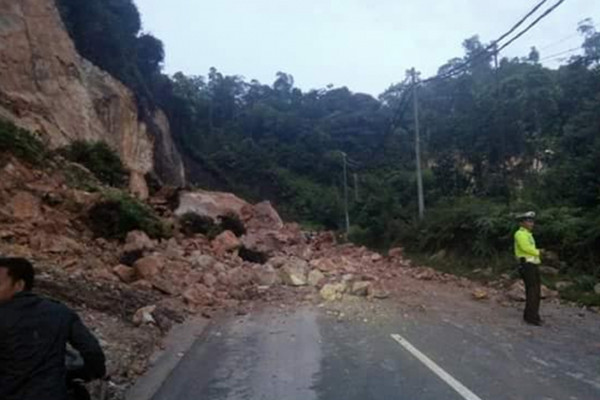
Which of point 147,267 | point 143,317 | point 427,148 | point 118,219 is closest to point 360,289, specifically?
point 147,267

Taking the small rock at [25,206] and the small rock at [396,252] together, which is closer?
the small rock at [25,206]

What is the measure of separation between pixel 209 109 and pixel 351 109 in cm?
1789

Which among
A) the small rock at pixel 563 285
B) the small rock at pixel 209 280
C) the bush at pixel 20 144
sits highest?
the bush at pixel 20 144

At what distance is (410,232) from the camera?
2577cm

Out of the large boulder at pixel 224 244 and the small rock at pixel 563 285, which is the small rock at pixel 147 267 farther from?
the small rock at pixel 563 285

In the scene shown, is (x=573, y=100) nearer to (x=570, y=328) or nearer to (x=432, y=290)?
(x=432, y=290)

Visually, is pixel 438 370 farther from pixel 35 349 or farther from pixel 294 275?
pixel 294 275

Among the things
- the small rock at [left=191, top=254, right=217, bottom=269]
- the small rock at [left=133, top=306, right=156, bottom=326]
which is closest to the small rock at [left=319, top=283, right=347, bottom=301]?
the small rock at [left=191, top=254, right=217, bottom=269]

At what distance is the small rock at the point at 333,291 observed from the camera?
12973 mm

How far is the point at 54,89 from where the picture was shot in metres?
24.5

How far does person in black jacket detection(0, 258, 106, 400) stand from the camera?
3.29 m

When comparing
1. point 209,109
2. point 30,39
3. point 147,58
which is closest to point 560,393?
point 30,39

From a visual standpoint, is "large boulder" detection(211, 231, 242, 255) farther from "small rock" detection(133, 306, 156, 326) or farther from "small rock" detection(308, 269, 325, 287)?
"small rock" detection(133, 306, 156, 326)

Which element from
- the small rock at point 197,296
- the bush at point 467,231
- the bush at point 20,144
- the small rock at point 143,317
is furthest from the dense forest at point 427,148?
the bush at point 20,144
